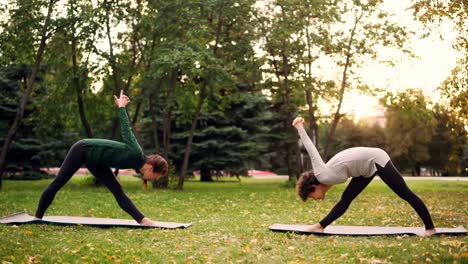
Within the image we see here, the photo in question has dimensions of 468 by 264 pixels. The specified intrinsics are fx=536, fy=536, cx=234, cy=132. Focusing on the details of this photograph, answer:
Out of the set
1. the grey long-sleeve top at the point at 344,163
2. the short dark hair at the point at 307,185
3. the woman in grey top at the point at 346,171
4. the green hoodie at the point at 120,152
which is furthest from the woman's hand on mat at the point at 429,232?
the green hoodie at the point at 120,152

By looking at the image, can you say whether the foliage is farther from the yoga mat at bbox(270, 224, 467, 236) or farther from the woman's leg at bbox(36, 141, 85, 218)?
the yoga mat at bbox(270, 224, 467, 236)

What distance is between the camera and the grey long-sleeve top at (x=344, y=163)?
731 centimetres

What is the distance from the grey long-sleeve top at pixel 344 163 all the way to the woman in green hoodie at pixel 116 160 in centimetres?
221

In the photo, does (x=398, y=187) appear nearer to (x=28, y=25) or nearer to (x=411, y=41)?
(x=28, y=25)

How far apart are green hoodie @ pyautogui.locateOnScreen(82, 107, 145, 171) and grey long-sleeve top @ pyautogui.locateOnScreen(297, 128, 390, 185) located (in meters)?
2.45

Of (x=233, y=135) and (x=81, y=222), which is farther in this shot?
(x=233, y=135)

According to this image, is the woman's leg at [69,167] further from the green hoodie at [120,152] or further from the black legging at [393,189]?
the black legging at [393,189]

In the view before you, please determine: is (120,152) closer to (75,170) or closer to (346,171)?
(75,170)

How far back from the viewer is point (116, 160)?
26.2 feet

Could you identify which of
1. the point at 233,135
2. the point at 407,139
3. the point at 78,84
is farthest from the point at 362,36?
the point at 407,139

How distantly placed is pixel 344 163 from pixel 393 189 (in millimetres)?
882

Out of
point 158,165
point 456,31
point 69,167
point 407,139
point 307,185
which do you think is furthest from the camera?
point 407,139

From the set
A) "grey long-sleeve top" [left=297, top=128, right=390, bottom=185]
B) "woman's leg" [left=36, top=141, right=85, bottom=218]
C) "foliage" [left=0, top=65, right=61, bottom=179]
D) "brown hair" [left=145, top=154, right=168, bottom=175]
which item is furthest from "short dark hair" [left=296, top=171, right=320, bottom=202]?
"foliage" [left=0, top=65, right=61, bottom=179]

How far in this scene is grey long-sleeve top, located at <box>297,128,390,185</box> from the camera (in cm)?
731
